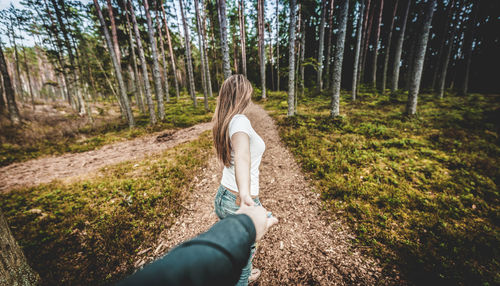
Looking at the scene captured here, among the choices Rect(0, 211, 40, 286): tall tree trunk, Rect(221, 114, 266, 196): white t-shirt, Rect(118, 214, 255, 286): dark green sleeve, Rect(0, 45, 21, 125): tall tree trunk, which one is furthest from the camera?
Rect(0, 45, 21, 125): tall tree trunk

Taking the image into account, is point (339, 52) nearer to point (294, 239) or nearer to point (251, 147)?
point (294, 239)

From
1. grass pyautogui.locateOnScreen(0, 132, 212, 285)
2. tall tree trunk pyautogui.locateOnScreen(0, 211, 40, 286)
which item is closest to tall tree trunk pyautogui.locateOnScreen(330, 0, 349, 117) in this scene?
grass pyautogui.locateOnScreen(0, 132, 212, 285)

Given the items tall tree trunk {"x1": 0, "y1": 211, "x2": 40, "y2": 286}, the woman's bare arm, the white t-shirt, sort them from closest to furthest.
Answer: the woman's bare arm, the white t-shirt, tall tree trunk {"x1": 0, "y1": 211, "x2": 40, "y2": 286}

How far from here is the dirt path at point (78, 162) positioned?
20.5ft

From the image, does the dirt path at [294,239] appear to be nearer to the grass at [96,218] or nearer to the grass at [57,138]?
the grass at [96,218]

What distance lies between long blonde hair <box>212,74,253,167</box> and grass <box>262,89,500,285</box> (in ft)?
12.3

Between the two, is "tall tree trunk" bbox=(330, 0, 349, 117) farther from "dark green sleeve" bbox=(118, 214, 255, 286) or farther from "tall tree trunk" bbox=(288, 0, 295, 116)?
"dark green sleeve" bbox=(118, 214, 255, 286)

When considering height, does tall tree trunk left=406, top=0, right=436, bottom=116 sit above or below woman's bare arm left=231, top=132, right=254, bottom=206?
above

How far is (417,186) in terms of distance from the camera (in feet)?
16.6

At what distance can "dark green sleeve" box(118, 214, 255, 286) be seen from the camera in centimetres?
54

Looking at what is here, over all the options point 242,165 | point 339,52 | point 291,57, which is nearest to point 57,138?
point 242,165

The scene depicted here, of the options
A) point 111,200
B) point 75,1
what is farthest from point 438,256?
point 75,1

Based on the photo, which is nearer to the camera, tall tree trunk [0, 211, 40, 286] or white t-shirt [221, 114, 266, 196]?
white t-shirt [221, 114, 266, 196]

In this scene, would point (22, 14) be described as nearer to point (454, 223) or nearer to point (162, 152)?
→ point (162, 152)
